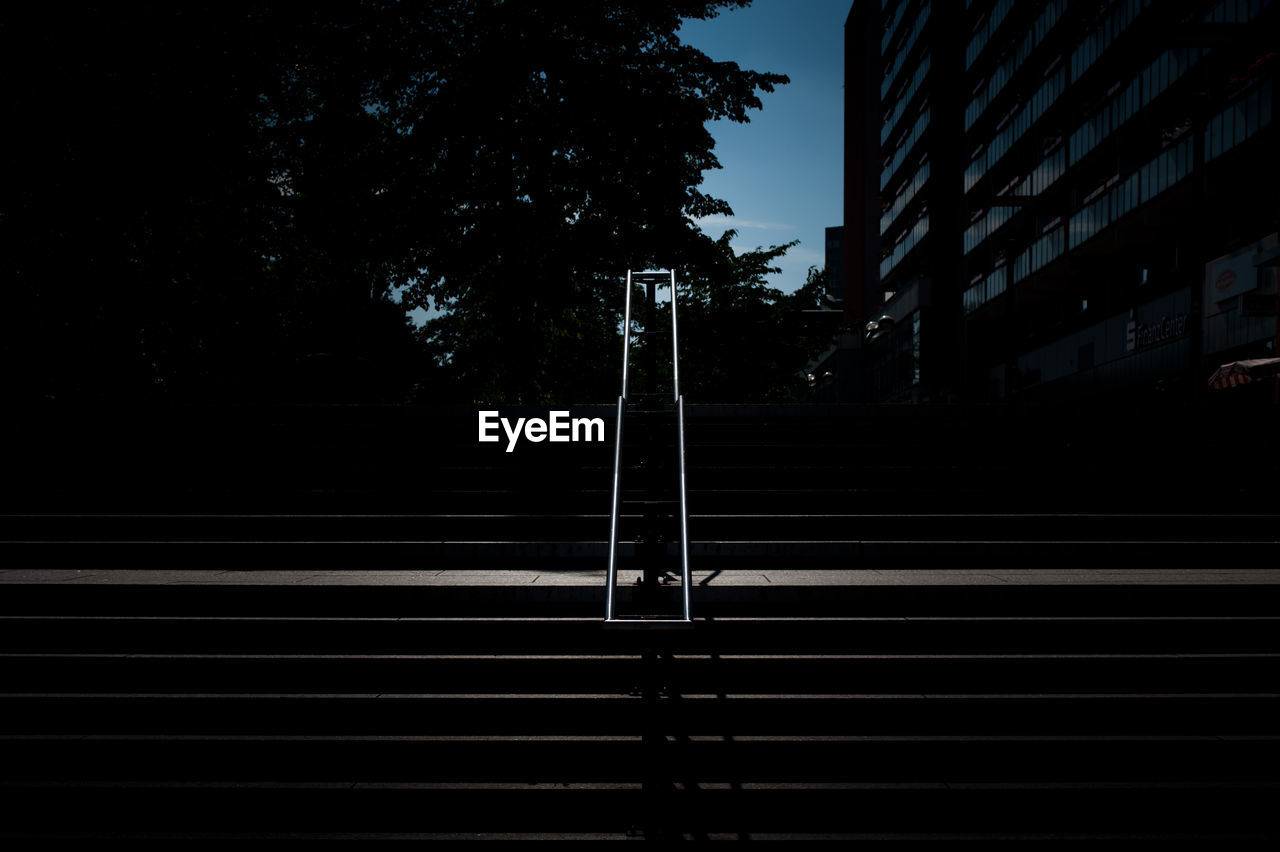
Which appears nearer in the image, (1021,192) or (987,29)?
(1021,192)

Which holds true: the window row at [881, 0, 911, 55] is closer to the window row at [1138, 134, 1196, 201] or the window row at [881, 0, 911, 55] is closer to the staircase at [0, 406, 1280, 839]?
the window row at [1138, 134, 1196, 201]

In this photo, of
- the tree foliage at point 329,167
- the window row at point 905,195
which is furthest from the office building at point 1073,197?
the tree foliage at point 329,167

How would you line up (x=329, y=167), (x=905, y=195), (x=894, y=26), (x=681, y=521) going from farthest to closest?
(x=894, y=26) < (x=905, y=195) < (x=329, y=167) < (x=681, y=521)

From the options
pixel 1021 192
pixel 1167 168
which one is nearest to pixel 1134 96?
pixel 1167 168

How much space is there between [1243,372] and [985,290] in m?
19.4

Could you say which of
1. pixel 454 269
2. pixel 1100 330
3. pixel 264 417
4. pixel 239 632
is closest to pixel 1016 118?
pixel 1100 330

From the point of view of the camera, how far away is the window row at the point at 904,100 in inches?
1465

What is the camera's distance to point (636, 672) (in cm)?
443

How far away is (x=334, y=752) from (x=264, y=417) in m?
5.32

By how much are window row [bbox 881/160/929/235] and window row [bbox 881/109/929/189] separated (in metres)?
1.48

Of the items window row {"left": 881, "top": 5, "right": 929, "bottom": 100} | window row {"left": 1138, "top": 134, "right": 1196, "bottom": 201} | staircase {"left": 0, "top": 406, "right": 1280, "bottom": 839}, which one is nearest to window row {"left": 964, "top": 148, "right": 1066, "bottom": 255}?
window row {"left": 1138, "top": 134, "right": 1196, "bottom": 201}

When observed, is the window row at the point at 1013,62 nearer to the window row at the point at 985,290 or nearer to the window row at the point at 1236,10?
the window row at the point at 1236,10

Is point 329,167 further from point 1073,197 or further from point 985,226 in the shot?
point 985,226

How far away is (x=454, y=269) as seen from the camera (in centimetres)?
1261
